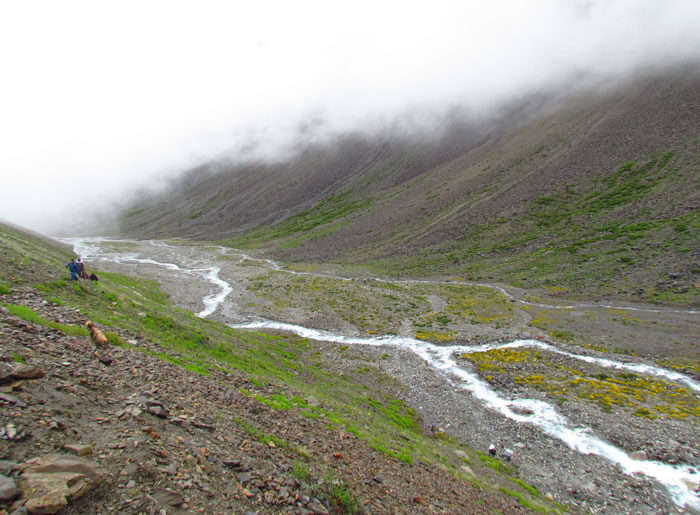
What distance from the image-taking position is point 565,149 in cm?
13312

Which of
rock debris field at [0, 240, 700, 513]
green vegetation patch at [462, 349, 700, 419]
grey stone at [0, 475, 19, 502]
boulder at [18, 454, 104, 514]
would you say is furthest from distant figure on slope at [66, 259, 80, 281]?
green vegetation patch at [462, 349, 700, 419]

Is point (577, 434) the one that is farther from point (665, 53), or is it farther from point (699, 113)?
point (665, 53)

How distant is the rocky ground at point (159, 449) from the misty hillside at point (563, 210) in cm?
6327

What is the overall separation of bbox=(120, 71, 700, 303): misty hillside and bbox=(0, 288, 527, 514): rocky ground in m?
63.3

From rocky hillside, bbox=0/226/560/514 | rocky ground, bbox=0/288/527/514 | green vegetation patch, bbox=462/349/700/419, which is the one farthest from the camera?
green vegetation patch, bbox=462/349/700/419

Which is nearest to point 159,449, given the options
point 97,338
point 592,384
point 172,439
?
point 172,439

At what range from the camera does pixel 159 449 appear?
7840 millimetres

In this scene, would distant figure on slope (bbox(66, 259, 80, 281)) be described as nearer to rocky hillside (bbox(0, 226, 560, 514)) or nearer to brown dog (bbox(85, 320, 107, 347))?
rocky hillside (bbox(0, 226, 560, 514))

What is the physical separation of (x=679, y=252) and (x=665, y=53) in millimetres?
165683

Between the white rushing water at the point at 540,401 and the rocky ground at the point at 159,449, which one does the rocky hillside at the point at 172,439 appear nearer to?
the rocky ground at the point at 159,449

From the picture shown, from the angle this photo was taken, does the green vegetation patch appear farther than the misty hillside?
No

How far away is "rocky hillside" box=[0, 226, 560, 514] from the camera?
6.45m

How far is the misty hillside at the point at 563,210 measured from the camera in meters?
70.5

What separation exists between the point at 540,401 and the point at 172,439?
3057 cm
